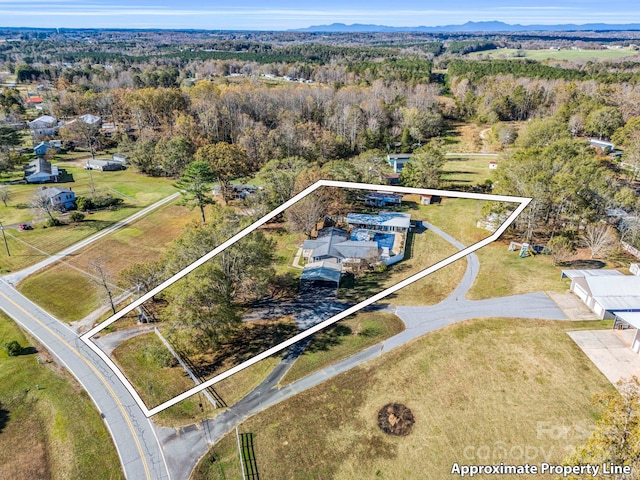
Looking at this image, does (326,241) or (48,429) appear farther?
(326,241)

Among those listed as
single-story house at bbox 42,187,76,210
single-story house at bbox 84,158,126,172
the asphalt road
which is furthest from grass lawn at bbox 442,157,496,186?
single-story house at bbox 84,158,126,172

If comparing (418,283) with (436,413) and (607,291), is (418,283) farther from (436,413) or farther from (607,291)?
(607,291)

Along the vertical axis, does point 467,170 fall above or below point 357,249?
below

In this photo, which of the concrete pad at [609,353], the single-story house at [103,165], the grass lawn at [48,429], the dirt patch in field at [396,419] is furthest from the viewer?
the single-story house at [103,165]

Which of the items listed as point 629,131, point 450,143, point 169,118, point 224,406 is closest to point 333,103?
point 450,143

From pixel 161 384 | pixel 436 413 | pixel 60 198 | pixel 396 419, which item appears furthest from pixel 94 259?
pixel 436 413

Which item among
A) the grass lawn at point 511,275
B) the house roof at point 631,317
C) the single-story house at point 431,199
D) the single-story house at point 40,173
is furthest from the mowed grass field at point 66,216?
the house roof at point 631,317

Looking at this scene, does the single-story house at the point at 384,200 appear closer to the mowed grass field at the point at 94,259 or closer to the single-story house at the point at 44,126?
the mowed grass field at the point at 94,259
